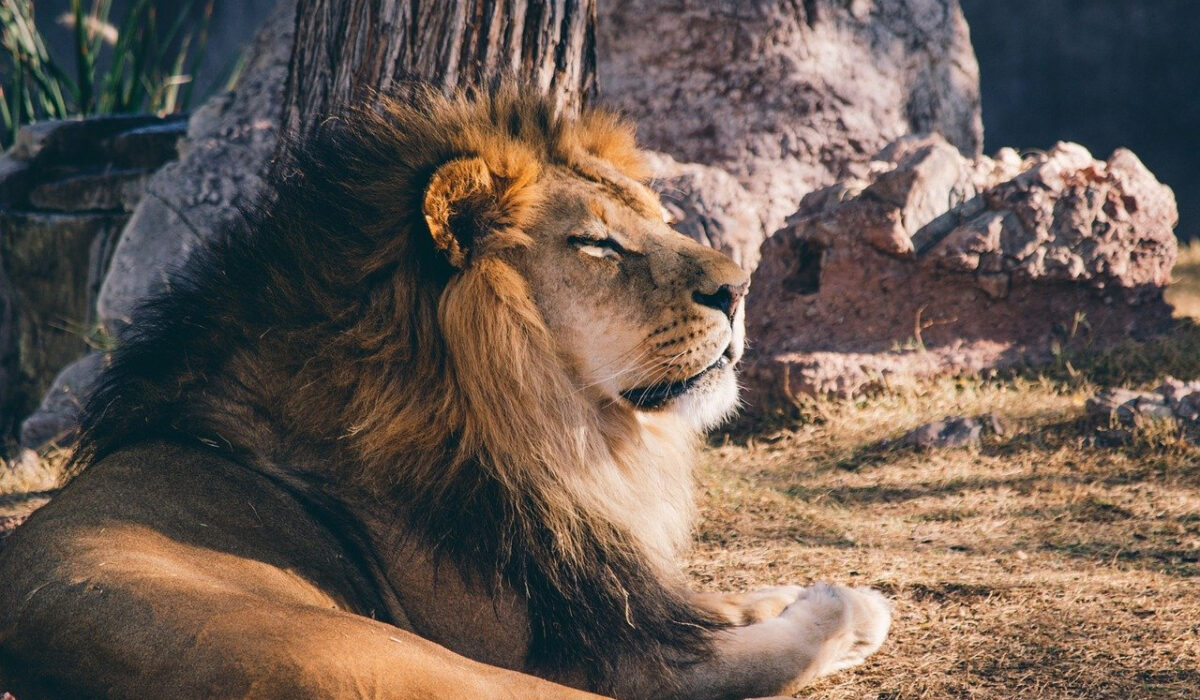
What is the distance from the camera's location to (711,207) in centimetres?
609

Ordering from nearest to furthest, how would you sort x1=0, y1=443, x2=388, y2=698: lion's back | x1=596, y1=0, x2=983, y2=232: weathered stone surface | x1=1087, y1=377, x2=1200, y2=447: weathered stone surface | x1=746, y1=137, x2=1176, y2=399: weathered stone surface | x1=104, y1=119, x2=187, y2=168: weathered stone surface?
x1=0, y1=443, x2=388, y2=698: lion's back → x1=1087, y1=377, x2=1200, y2=447: weathered stone surface → x1=746, y1=137, x2=1176, y2=399: weathered stone surface → x1=596, y1=0, x2=983, y2=232: weathered stone surface → x1=104, y1=119, x2=187, y2=168: weathered stone surface

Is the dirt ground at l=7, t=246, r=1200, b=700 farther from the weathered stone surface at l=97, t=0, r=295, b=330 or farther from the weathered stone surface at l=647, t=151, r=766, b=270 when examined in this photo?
the weathered stone surface at l=97, t=0, r=295, b=330

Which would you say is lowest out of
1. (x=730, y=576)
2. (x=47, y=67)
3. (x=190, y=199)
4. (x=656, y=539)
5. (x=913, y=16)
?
(x=730, y=576)

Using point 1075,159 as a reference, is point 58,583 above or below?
below

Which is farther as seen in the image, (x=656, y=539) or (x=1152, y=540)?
(x=1152, y=540)

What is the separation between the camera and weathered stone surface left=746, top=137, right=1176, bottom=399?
19.0ft

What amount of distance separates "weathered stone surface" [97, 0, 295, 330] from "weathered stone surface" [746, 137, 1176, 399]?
2802 millimetres

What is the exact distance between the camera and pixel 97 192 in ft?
24.3

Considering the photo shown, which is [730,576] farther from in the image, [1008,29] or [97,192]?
[1008,29]

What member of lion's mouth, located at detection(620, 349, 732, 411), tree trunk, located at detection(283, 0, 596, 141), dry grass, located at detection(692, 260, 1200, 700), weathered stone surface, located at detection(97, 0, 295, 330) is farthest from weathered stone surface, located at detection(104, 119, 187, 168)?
lion's mouth, located at detection(620, 349, 732, 411)

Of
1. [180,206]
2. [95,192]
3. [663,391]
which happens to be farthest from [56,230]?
[663,391]

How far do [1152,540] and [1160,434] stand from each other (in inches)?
36.8

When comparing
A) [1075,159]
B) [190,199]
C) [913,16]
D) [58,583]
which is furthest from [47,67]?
[58,583]

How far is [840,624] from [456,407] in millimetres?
1162
